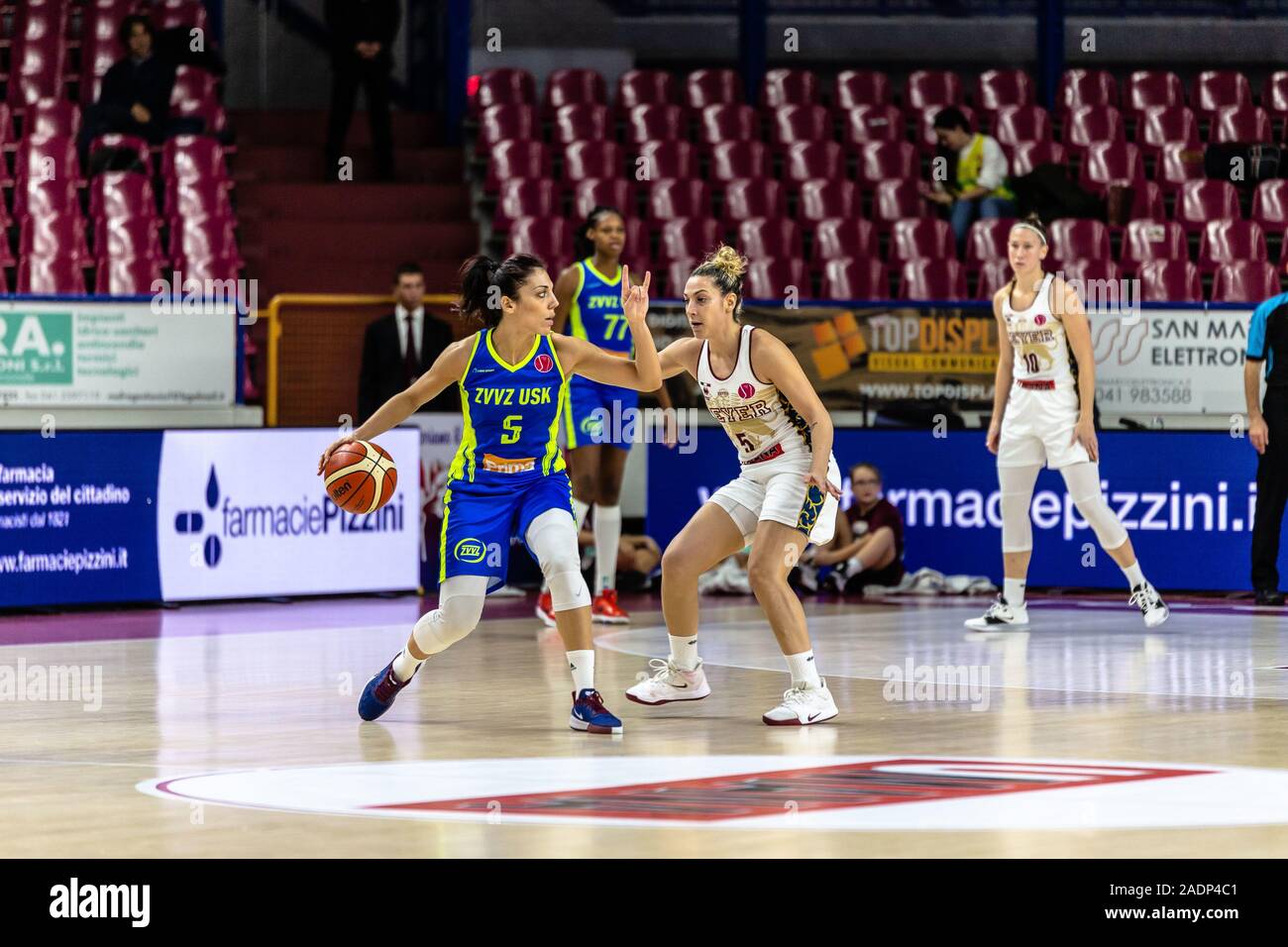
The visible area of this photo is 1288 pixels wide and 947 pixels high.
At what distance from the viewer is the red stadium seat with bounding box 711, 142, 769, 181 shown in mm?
19281

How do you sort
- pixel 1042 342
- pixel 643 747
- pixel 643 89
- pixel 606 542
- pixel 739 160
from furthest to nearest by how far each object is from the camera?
1. pixel 643 89
2. pixel 739 160
3. pixel 606 542
4. pixel 1042 342
5. pixel 643 747

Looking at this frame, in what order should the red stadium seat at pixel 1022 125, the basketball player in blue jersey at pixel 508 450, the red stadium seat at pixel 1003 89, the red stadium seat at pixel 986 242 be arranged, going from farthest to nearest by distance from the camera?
the red stadium seat at pixel 1003 89, the red stadium seat at pixel 1022 125, the red stadium seat at pixel 986 242, the basketball player in blue jersey at pixel 508 450

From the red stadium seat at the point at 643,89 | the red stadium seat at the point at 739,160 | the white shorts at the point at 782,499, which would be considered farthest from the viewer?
the red stadium seat at the point at 643,89

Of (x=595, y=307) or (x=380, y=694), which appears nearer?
(x=380, y=694)

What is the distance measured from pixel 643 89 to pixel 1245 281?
20.5 feet

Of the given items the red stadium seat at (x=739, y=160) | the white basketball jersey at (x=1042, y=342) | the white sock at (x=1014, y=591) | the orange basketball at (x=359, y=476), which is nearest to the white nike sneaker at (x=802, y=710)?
the orange basketball at (x=359, y=476)

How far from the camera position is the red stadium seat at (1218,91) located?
20844 mm

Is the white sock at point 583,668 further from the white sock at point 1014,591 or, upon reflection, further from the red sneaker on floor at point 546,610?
the white sock at point 1014,591

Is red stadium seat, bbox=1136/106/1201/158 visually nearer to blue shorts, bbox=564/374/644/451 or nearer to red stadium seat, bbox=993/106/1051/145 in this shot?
red stadium seat, bbox=993/106/1051/145

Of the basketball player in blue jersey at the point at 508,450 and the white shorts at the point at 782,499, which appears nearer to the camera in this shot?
the basketball player in blue jersey at the point at 508,450

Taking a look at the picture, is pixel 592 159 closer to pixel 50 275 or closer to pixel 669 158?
pixel 669 158

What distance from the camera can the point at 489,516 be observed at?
855 cm

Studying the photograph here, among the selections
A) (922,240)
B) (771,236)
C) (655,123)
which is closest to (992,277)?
(922,240)

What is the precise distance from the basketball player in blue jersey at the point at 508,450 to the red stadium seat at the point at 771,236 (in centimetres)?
944
